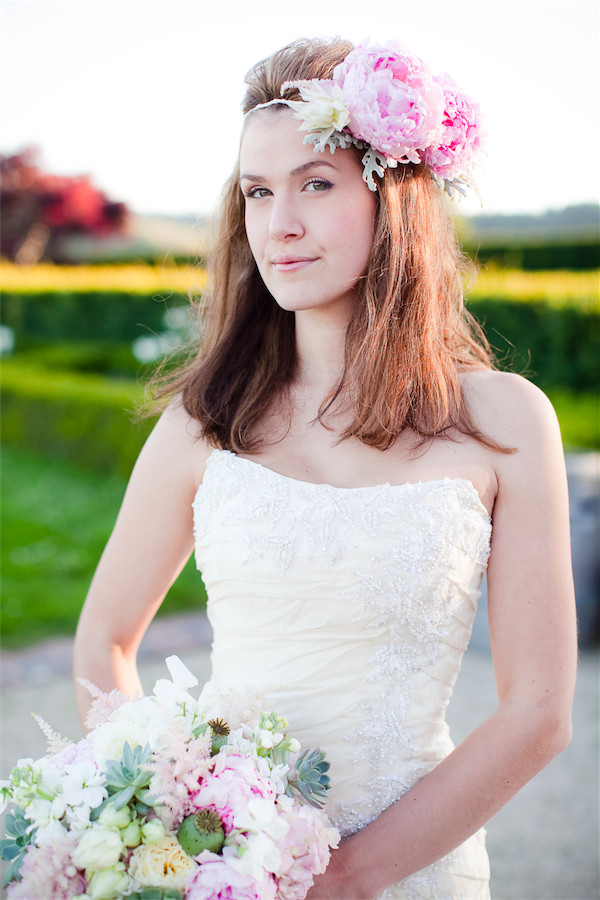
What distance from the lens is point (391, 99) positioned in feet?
6.29

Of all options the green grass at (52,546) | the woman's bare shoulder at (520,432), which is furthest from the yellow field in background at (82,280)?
the woman's bare shoulder at (520,432)

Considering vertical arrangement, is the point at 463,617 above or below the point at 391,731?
above

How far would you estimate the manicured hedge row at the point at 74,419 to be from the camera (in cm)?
948

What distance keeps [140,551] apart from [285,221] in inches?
33.5

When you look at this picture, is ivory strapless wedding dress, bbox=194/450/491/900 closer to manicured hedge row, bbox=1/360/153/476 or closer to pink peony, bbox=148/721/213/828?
pink peony, bbox=148/721/213/828

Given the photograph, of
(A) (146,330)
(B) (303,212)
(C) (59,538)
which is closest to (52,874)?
(B) (303,212)

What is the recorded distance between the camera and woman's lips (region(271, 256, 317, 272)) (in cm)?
192

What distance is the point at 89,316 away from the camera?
1684cm

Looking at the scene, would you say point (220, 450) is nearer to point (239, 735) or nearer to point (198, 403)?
point (198, 403)

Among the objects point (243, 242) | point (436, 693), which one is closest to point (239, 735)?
point (436, 693)

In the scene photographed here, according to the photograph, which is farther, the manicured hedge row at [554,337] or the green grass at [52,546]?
the manicured hedge row at [554,337]

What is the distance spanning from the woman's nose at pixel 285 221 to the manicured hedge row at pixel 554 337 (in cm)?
600

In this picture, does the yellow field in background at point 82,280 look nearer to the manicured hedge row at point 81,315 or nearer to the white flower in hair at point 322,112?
the manicured hedge row at point 81,315

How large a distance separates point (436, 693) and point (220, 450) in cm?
75
